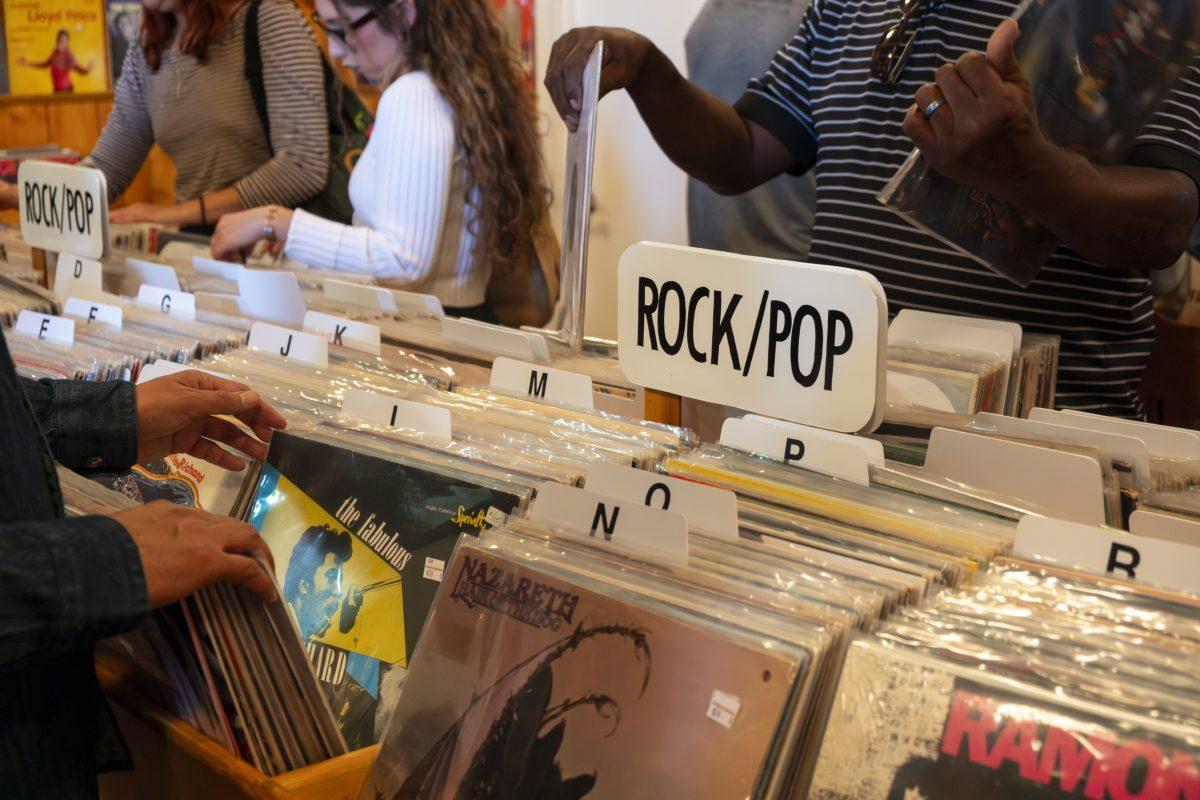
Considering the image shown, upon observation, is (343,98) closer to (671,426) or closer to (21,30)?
(671,426)

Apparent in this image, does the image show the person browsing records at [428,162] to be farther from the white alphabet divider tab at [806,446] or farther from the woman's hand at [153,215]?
the white alphabet divider tab at [806,446]

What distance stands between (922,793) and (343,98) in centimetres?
237

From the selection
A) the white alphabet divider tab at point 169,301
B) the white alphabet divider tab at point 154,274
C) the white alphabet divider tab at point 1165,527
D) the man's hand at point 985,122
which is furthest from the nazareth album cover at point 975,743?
the white alphabet divider tab at point 154,274

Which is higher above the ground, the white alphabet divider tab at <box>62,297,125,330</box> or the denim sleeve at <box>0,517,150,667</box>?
the white alphabet divider tab at <box>62,297,125,330</box>

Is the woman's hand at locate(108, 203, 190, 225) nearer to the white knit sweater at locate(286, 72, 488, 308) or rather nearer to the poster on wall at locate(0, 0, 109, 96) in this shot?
the white knit sweater at locate(286, 72, 488, 308)

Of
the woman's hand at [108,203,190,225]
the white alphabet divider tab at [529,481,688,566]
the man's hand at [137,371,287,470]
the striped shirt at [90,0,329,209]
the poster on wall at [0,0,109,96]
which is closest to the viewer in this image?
the white alphabet divider tab at [529,481,688,566]

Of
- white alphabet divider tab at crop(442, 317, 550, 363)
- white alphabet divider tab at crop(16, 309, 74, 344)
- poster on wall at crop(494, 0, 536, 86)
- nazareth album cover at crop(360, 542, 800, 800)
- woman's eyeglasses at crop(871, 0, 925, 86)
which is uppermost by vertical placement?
poster on wall at crop(494, 0, 536, 86)

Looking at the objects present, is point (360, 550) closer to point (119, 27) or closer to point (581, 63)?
point (581, 63)

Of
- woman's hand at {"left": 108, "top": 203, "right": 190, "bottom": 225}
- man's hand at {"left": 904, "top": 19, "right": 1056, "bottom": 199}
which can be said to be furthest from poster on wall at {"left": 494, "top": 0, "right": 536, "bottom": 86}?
man's hand at {"left": 904, "top": 19, "right": 1056, "bottom": 199}

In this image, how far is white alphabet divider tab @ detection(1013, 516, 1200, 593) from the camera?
0.79m

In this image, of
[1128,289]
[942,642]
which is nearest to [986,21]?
[1128,289]

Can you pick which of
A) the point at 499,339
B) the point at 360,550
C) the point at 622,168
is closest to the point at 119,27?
the point at 622,168

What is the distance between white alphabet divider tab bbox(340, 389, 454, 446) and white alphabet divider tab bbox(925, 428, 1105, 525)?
1.59ft

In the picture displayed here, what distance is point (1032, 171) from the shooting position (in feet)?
4.02
